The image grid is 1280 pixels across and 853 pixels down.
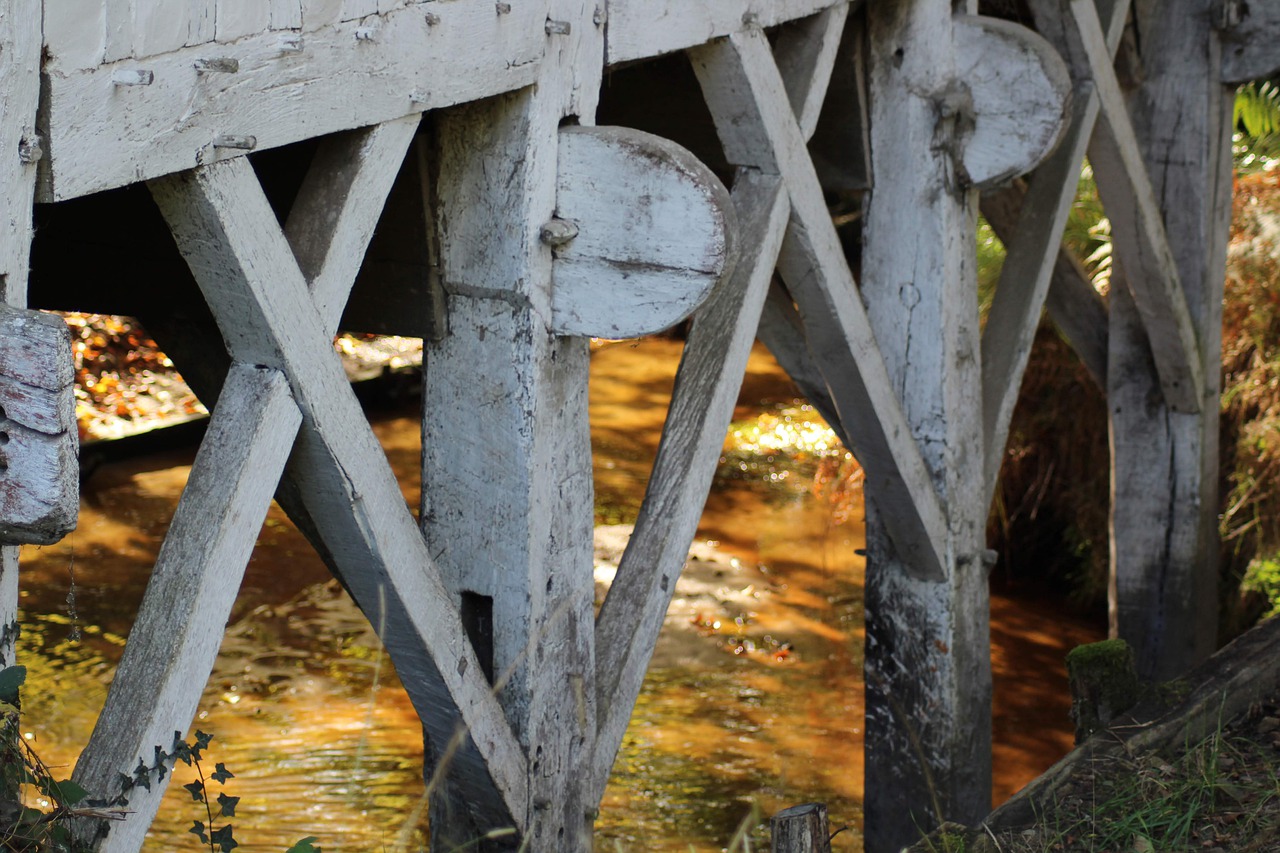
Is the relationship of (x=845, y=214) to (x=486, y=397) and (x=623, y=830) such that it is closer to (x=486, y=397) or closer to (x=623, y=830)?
(x=623, y=830)

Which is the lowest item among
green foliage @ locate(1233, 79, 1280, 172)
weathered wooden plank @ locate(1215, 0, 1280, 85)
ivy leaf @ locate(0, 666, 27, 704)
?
ivy leaf @ locate(0, 666, 27, 704)

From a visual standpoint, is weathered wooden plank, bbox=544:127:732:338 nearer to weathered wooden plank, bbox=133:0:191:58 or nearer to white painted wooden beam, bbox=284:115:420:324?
white painted wooden beam, bbox=284:115:420:324

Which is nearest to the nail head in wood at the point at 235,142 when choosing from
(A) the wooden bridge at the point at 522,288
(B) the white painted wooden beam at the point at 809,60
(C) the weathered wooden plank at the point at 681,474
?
(A) the wooden bridge at the point at 522,288

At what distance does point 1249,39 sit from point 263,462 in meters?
4.30

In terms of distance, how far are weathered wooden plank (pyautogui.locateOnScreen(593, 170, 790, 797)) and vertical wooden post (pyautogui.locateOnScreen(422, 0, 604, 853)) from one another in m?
0.12

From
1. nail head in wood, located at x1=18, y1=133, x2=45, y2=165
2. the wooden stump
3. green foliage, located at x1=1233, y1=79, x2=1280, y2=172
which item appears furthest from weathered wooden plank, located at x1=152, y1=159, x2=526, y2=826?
green foliage, located at x1=1233, y1=79, x2=1280, y2=172

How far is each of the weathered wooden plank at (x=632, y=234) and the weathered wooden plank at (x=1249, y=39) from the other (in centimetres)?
349

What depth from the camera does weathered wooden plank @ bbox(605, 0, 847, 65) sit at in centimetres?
266

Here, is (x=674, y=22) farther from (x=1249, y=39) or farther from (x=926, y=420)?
(x=1249, y=39)

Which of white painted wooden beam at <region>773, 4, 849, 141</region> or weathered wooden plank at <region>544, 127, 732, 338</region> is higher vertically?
white painted wooden beam at <region>773, 4, 849, 141</region>

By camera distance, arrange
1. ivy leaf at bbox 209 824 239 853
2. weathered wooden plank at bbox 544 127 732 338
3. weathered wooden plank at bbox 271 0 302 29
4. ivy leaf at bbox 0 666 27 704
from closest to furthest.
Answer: ivy leaf at bbox 0 666 27 704 < weathered wooden plank at bbox 271 0 302 29 < ivy leaf at bbox 209 824 239 853 < weathered wooden plank at bbox 544 127 732 338

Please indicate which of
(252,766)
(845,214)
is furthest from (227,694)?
(845,214)

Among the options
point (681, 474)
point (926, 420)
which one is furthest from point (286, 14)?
point (926, 420)

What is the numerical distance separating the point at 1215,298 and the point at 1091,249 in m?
2.05
